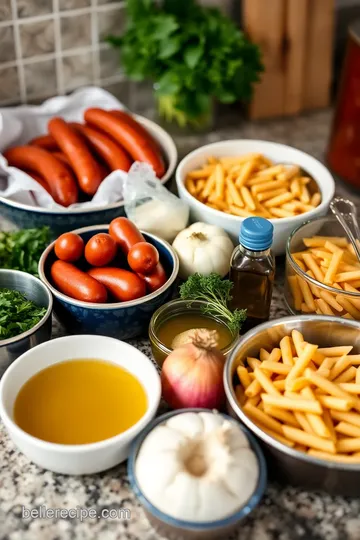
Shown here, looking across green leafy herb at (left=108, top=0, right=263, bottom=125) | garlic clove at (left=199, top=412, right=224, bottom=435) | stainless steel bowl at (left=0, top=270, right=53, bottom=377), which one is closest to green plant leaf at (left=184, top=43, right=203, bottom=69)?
green leafy herb at (left=108, top=0, right=263, bottom=125)

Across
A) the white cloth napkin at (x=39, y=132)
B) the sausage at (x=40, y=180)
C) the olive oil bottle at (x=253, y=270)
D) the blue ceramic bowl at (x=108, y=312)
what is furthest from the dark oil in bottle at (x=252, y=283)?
the sausage at (x=40, y=180)

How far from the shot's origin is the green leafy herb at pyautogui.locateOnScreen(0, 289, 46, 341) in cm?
109

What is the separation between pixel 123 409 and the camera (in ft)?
3.31

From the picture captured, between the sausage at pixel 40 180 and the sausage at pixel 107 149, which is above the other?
the sausage at pixel 107 149

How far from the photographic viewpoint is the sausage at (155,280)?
1.17 meters

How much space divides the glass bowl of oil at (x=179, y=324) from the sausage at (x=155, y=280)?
0.04m

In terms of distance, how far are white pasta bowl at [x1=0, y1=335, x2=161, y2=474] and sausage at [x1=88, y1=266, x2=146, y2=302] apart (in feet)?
0.32

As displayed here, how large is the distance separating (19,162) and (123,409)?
652 mm

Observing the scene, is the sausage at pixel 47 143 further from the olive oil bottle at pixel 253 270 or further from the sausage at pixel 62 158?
the olive oil bottle at pixel 253 270

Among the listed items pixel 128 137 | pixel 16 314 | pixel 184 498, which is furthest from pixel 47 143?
pixel 184 498

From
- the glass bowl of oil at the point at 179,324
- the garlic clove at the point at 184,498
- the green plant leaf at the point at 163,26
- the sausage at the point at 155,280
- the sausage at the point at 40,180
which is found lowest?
the glass bowl of oil at the point at 179,324

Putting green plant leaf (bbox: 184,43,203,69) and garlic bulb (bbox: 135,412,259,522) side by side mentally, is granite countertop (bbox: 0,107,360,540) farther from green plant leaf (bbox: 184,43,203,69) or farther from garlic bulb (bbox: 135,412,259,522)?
green plant leaf (bbox: 184,43,203,69)

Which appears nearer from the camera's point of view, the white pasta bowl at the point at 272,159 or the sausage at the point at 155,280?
the sausage at the point at 155,280

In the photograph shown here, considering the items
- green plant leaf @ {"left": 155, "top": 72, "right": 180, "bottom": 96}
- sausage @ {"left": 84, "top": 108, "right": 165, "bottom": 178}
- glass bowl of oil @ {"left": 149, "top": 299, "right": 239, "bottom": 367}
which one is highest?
green plant leaf @ {"left": 155, "top": 72, "right": 180, "bottom": 96}
